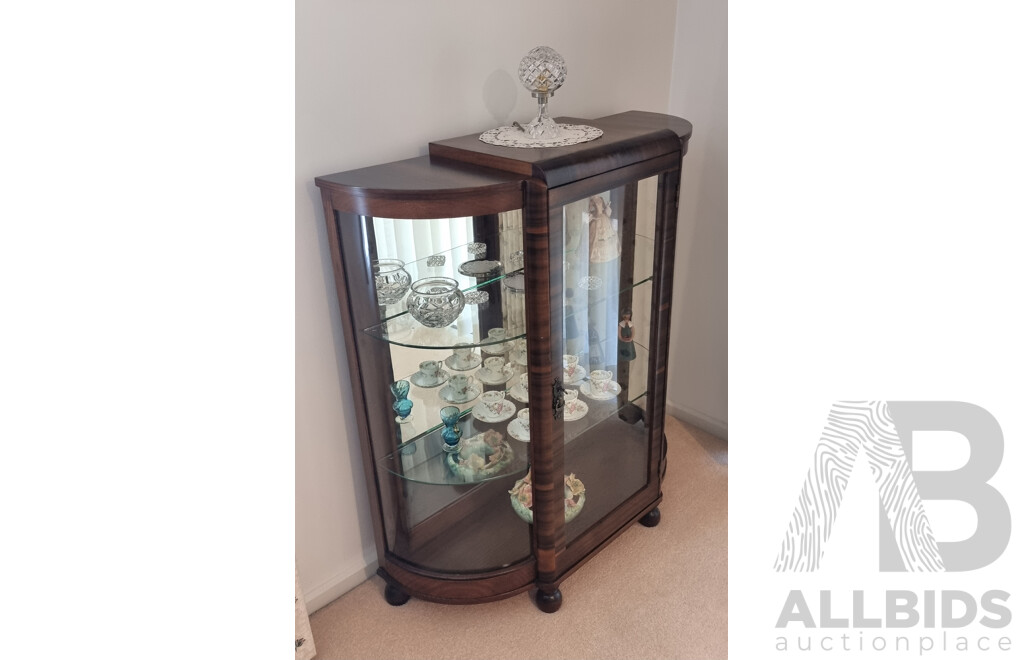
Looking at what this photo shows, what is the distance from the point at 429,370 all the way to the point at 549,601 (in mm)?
662

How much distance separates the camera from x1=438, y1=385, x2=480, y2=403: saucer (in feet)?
5.84

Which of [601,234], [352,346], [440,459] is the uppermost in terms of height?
[601,234]

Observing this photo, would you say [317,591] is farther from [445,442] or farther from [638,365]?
[638,365]

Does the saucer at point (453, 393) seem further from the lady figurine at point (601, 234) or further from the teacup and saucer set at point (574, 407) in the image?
the lady figurine at point (601, 234)

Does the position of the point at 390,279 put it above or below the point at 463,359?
above

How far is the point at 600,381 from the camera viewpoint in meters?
1.91

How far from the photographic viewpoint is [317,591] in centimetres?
184

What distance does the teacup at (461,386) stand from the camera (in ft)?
5.80

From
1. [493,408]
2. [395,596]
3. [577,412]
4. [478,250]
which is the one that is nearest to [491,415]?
[493,408]

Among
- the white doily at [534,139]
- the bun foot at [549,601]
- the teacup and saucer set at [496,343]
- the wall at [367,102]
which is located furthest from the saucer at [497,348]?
the bun foot at [549,601]

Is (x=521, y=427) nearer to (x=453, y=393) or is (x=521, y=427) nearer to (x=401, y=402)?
(x=453, y=393)

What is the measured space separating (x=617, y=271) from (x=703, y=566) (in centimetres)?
85

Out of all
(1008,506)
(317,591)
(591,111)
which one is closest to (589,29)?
(591,111)

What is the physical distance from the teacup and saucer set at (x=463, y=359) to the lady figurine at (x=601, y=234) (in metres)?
0.36
